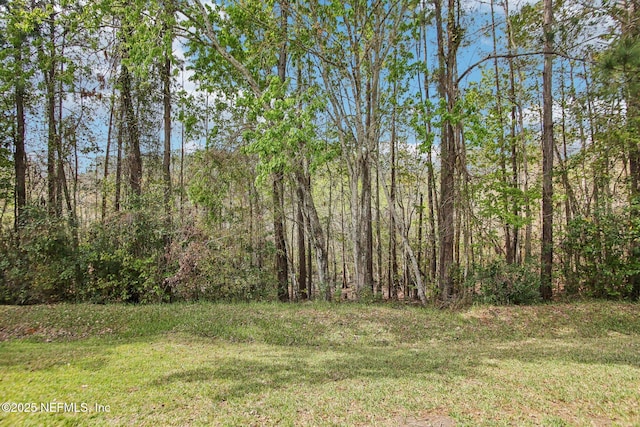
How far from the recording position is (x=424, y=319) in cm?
785

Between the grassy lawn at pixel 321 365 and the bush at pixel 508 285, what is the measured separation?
63 cm

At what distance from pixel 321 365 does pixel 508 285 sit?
6067mm

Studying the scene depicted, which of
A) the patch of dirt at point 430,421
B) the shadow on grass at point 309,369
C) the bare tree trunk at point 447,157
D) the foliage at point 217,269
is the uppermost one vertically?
the bare tree trunk at point 447,157

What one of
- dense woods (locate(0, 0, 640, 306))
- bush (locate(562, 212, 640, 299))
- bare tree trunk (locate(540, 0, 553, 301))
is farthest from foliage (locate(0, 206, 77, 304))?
bush (locate(562, 212, 640, 299))

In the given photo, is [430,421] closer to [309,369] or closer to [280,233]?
[309,369]

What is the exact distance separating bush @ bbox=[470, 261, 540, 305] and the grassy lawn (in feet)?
2.07

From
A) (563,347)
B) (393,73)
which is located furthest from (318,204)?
(563,347)

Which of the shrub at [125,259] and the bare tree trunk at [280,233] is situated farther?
the bare tree trunk at [280,233]

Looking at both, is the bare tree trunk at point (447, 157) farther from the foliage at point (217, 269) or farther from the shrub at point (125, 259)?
the shrub at point (125, 259)

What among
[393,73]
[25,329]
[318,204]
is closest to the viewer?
[25,329]

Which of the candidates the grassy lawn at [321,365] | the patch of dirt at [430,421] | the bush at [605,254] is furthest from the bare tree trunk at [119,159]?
the bush at [605,254]

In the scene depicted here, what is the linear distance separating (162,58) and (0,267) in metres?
7.14

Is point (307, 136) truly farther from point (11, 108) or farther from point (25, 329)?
point (11, 108)

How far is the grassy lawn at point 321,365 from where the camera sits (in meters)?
3.24
